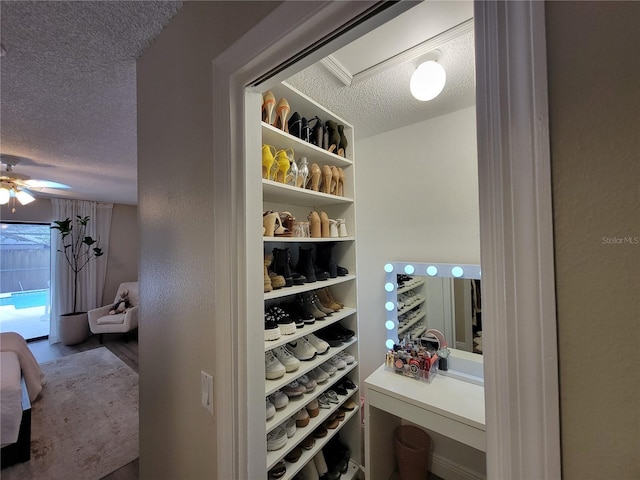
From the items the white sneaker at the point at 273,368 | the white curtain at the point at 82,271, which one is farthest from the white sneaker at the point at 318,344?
the white curtain at the point at 82,271

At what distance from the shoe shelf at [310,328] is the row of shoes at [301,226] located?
1.52 ft

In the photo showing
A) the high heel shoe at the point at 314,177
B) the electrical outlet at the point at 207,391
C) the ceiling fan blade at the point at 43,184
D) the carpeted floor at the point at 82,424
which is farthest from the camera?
the ceiling fan blade at the point at 43,184

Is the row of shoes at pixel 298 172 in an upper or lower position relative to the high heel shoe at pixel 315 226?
upper

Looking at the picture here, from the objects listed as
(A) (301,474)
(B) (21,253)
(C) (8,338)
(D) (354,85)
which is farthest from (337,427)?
(B) (21,253)

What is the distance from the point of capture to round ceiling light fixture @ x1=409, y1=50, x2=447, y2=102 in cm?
102

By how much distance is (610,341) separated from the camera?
0.97 ft

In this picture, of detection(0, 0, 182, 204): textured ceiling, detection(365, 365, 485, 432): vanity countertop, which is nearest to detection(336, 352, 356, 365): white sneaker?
detection(365, 365, 485, 432): vanity countertop

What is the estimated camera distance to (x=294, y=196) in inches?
53.1

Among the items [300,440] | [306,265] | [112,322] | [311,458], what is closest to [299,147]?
[306,265]

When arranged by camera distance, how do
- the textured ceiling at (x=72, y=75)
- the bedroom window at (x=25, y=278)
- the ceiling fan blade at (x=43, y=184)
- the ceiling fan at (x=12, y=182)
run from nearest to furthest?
the textured ceiling at (x=72, y=75), the ceiling fan at (x=12, y=182), the ceiling fan blade at (x=43, y=184), the bedroom window at (x=25, y=278)

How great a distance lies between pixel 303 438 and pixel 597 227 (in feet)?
4.40

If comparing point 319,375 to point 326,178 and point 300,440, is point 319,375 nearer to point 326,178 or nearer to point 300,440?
point 300,440

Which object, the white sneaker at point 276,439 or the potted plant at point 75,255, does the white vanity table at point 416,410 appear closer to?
the white sneaker at point 276,439

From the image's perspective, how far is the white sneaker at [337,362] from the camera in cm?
146
